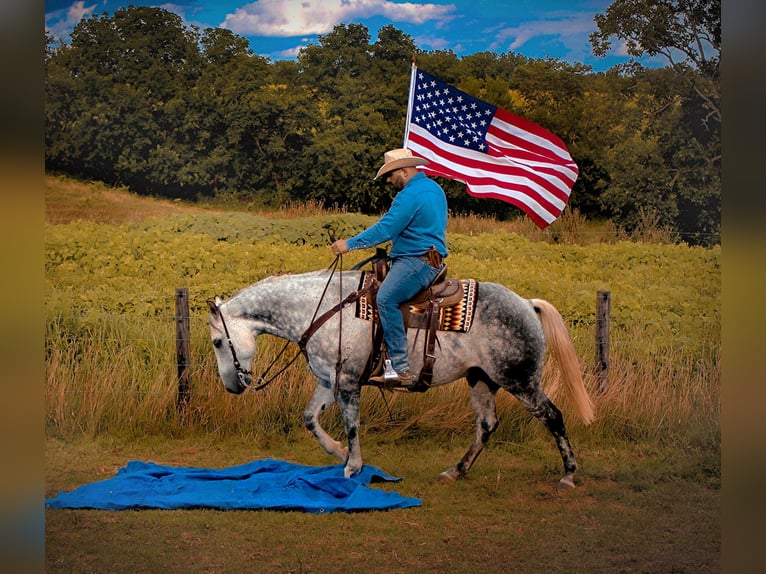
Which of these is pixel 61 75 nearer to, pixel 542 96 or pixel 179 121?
pixel 179 121

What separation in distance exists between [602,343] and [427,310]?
8.61 ft

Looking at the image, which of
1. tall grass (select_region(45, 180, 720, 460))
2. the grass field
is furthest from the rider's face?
the grass field

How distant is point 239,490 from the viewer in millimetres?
6648

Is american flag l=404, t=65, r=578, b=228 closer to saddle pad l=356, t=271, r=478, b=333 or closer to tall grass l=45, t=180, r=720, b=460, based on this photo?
saddle pad l=356, t=271, r=478, b=333

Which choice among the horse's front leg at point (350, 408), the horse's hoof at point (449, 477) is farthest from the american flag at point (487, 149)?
the horse's hoof at point (449, 477)

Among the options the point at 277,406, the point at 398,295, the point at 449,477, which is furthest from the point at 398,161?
the point at 277,406

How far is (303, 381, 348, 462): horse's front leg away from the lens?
666 cm

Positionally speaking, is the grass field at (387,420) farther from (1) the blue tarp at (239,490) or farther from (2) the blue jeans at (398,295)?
(2) the blue jeans at (398,295)

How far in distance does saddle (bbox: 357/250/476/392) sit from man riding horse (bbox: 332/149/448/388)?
86 millimetres

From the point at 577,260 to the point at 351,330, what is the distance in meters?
5.87

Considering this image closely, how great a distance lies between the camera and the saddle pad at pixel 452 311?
6617 mm

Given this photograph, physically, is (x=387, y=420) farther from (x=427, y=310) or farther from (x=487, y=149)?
(x=487, y=149)
